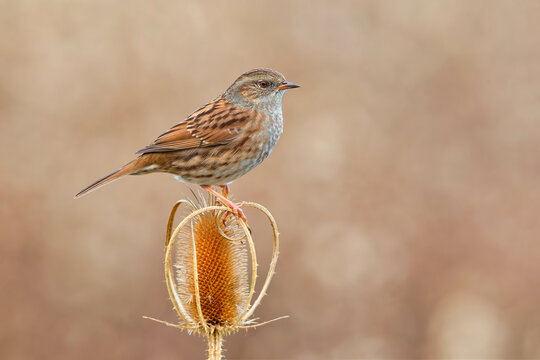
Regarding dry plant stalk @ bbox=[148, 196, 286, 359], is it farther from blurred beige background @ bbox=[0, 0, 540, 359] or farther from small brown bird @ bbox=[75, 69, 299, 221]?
blurred beige background @ bbox=[0, 0, 540, 359]

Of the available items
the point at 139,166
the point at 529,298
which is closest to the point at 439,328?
the point at 529,298

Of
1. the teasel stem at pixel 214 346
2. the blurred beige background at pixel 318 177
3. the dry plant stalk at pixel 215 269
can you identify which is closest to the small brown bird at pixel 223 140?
the dry plant stalk at pixel 215 269

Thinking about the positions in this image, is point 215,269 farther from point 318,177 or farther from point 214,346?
point 318,177

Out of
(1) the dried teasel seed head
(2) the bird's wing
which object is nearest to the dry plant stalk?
(1) the dried teasel seed head

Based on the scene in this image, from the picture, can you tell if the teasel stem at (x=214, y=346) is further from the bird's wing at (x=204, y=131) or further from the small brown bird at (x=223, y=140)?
the bird's wing at (x=204, y=131)

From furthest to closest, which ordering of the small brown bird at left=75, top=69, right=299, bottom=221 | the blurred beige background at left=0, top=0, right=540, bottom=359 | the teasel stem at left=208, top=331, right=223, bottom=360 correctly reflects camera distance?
the blurred beige background at left=0, top=0, right=540, bottom=359 → the small brown bird at left=75, top=69, right=299, bottom=221 → the teasel stem at left=208, top=331, right=223, bottom=360
